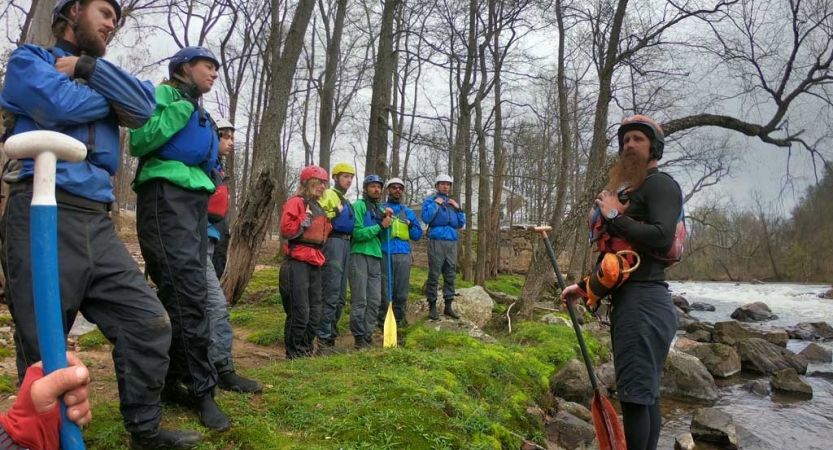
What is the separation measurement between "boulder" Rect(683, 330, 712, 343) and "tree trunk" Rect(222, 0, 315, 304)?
9953 mm

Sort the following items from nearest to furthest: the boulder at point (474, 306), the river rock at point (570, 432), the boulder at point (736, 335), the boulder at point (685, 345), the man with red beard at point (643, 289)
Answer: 1. the man with red beard at point (643, 289)
2. the river rock at point (570, 432)
3. the boulder at point (474, 306)
4. the boulder at point (685, 345)
5. the boulder at point (736, 335)

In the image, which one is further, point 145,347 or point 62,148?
point 145,347

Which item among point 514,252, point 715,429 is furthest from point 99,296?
point 514,252

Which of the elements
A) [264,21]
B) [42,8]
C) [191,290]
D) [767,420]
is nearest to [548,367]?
[767,420]

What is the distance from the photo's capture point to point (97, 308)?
2.21 meters

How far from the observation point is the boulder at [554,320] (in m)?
8.34

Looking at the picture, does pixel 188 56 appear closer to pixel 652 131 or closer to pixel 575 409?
pixel 652 131

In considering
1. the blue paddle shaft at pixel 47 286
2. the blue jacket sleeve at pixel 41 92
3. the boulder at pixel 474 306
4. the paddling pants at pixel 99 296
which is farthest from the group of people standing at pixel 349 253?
the blue paddle shaft at pixel 47 286

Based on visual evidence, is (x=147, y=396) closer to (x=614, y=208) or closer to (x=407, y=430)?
(x=407, y=430)

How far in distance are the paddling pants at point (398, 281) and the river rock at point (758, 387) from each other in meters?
5.43

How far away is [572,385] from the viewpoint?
578 cm

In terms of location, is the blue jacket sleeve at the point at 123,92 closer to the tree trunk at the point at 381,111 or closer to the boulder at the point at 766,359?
the tree trunk at the point at 381,111

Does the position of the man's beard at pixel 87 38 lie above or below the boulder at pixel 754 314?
above

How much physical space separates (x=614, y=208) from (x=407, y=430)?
1829 millimetres
